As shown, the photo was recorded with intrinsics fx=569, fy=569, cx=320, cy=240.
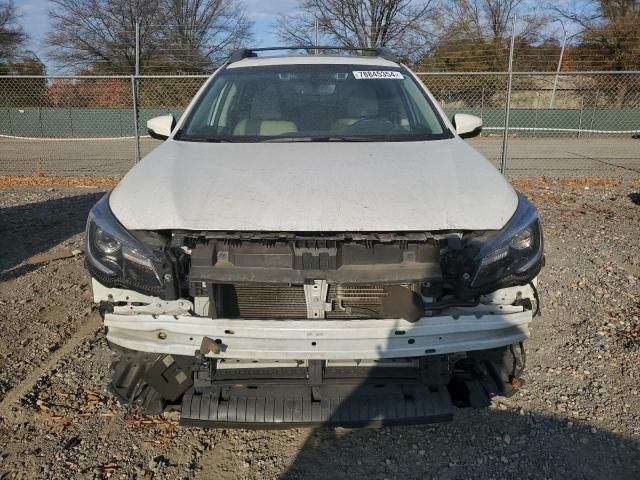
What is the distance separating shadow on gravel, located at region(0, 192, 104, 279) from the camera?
566 centimetres

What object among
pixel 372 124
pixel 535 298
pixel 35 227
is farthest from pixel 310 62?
pixel 35 227

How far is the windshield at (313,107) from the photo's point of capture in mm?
3586

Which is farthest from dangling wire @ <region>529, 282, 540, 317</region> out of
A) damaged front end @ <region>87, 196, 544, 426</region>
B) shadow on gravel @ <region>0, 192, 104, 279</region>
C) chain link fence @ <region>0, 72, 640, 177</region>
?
chain link fence @ <region>0, 72, 640, 177</region>

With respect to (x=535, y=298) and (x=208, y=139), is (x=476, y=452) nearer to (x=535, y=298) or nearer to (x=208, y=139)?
(x=535, y=298)

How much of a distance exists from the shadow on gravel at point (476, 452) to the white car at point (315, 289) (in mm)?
303

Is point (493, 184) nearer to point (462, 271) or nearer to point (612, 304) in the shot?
point (462, 271)

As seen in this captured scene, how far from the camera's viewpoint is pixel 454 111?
22.7 m

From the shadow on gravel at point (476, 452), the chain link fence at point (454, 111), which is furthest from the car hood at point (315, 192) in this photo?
the chain link fence at point (454, 111)

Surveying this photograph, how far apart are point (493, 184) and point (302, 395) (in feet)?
4.36

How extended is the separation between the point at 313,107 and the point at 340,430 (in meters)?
2.09

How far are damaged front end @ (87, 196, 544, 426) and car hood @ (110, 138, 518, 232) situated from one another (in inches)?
2.5

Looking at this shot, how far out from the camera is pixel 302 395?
8.22 feet

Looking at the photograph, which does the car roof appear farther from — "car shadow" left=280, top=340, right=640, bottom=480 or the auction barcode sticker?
"car shadow" left=280, top=340, right=640, bottom=480

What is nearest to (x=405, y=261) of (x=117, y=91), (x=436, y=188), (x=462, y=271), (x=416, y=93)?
(x=462, y=271)
